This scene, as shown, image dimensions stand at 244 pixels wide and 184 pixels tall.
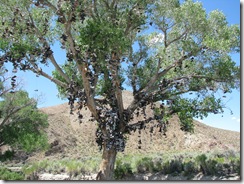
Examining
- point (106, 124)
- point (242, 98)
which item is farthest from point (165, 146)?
point (242, 98)

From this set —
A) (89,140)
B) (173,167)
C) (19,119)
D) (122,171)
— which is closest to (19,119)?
(19,119)

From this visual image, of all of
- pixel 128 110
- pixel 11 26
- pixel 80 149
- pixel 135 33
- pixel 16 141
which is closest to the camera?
pixel 11 26

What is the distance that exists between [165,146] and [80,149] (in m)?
6.75

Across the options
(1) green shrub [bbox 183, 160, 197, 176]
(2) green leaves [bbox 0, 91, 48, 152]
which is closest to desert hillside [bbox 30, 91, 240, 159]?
(2) green leaves [bbox 0, 91, 48, 152]

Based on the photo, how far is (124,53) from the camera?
11.0 m

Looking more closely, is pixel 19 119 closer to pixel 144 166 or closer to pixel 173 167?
pixel 144 166

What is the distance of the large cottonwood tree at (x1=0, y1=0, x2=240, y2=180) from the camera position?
9.30 m

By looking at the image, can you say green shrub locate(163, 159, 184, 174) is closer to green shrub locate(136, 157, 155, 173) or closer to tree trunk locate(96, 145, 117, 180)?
green shrub locate(136, 157, 155, 173)

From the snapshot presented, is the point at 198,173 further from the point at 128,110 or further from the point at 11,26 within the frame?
the point at 11,26

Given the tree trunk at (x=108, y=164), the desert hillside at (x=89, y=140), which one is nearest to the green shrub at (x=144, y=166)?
the tree trunk at (x=108, y=164)

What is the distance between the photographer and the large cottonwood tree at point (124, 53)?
9.30 meters

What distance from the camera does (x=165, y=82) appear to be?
10641mm

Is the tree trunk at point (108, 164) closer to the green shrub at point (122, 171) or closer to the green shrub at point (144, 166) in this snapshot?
the green shrub at point (122, 171)

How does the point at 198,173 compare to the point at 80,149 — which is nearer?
the point at 198,173
